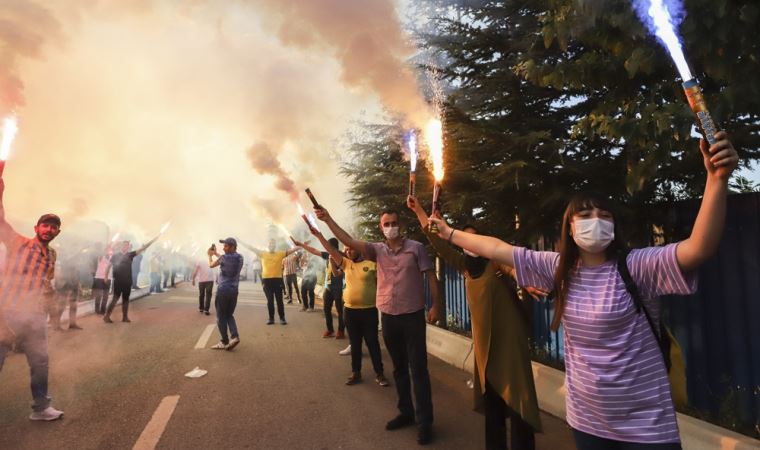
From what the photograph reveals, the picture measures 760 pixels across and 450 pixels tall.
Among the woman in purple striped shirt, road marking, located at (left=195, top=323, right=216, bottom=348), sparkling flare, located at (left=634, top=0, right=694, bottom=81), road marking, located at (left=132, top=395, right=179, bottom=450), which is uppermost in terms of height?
sparkling flare, located at (left=634, top=0, right=694, bottom=81)

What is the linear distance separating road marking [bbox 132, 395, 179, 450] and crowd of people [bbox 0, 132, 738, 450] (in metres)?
0.95

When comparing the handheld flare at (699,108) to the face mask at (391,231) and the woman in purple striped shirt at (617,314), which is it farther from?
the face mask at (391,231)

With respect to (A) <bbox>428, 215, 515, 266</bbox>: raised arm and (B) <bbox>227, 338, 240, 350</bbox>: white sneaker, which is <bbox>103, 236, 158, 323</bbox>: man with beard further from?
(A) <bbox>428, 215, 515, 266</bbox>: raised arm

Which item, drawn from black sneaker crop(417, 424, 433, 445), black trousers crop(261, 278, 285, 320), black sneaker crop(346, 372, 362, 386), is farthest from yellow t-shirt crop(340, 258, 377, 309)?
black trousers crop(261, 278, 285, 320)

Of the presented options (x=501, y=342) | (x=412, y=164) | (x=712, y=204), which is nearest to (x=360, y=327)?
(x=501, y=342)

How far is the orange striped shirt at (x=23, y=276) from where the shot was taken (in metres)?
4.64

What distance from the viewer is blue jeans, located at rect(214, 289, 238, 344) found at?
833cm

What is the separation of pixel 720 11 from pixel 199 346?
27.5 ft

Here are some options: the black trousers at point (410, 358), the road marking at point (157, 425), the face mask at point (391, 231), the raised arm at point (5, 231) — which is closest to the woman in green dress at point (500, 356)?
the black trousers at point (410, 358)

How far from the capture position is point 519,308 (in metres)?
3.79

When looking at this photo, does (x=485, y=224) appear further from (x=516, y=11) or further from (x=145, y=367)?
(x=145, y=367)

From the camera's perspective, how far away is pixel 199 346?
8.44m

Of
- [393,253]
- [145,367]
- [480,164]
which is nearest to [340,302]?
[145,367]

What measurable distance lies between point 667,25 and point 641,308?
1.33 metres
